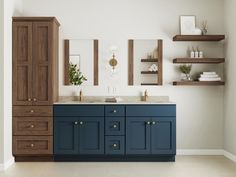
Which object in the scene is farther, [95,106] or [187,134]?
[187,134]

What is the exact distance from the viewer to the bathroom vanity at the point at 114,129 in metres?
6.13

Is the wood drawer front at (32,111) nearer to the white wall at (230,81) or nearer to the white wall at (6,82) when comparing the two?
the white wall at (6,82)

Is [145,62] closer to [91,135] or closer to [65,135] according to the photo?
[91,135]

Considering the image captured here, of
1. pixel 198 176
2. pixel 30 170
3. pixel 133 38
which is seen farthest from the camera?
pixel 133 38

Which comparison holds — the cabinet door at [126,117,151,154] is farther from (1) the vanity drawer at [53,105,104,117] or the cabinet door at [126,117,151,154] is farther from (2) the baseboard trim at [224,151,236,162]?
(2) the baseboard trim at [224,151,236,162]

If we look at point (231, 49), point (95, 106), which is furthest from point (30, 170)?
point (231, 49)

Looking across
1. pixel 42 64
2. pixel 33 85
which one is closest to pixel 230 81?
pixel 42 64

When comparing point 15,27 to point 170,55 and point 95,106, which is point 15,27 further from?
point 170,55

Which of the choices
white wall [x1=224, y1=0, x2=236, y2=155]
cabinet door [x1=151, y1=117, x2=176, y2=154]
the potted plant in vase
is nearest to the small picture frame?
white wall [x1=224, y1=0, x2=236, y2=155]

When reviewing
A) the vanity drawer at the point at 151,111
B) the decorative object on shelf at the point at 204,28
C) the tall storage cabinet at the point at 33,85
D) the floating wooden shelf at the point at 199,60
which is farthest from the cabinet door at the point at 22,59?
the decorative object on shelf at the point at 204,28

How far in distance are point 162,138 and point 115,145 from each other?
0.67 metres

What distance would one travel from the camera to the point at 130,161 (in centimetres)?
618

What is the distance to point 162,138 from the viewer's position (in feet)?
20.2

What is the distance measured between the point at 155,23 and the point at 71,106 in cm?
185
